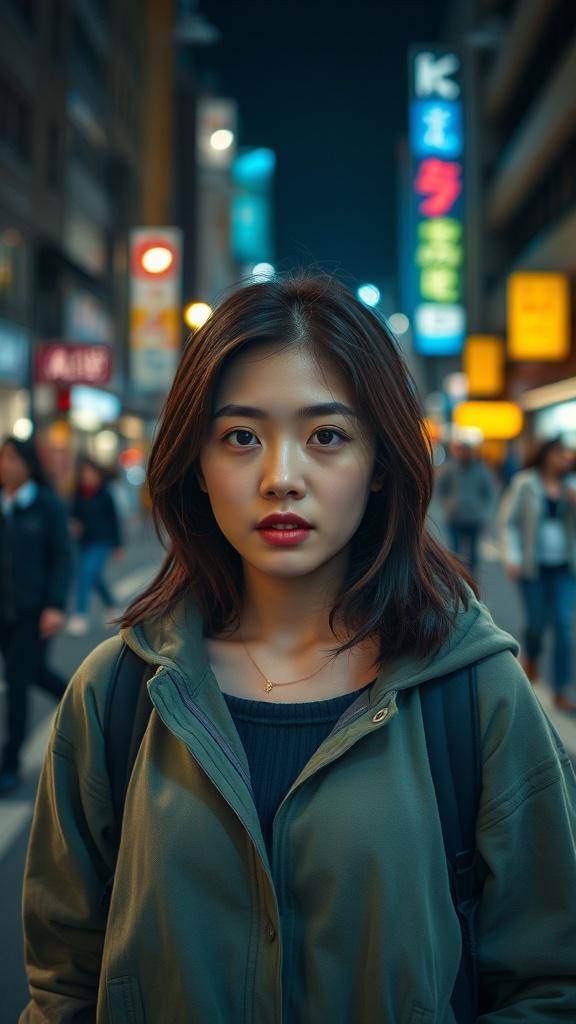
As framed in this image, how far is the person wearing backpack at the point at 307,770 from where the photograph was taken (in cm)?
163

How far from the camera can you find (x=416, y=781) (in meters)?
1.66

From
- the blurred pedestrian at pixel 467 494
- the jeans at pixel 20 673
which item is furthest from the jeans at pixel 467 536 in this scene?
the jeans at pixel 20 673

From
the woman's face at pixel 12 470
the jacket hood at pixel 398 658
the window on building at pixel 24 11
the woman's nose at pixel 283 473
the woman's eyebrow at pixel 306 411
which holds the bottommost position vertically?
the jacket hood at pixel 398 658

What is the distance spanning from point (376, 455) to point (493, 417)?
3878 centimetres

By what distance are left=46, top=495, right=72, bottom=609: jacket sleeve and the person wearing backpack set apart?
501 centimetres

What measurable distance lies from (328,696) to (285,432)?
44cm

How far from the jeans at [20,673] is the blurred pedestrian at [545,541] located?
3708 mm

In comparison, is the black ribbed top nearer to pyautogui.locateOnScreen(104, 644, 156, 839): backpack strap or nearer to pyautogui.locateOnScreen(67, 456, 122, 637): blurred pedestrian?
pyautogui.locateOnScreen(104, 644, 156, 839): backpack strap

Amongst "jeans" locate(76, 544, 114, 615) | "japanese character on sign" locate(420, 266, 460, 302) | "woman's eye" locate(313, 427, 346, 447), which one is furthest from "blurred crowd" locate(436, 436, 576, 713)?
"japanese character on sign" locate(420, 266, 460, 302)

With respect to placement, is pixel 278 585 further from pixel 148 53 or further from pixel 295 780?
pixel 148 53

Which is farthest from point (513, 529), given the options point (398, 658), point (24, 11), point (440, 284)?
point (440, 284)

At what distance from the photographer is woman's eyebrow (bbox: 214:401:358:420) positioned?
171 centimetres

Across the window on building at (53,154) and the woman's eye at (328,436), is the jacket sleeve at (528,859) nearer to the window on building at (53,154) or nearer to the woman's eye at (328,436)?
the woman's eye at (328,436)

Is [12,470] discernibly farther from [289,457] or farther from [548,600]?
[289,457]
